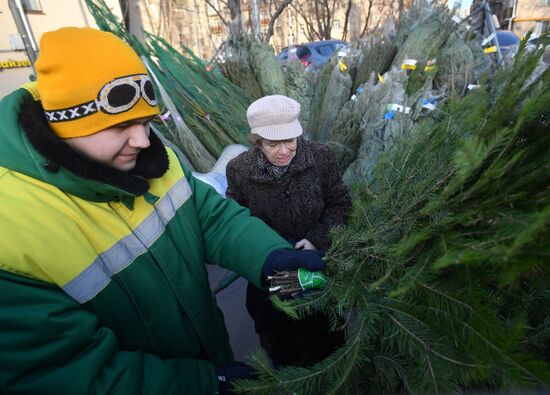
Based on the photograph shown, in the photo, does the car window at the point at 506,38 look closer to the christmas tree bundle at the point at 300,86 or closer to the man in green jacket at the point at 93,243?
the christmas tree bundle at the point at 300,86

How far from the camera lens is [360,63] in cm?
414

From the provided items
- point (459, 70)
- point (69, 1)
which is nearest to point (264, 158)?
point (459, 70)

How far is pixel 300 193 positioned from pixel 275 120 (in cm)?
43

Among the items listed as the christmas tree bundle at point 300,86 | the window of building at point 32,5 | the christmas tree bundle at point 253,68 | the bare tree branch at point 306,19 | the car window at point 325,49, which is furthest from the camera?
the bare tree branch at point 306,19

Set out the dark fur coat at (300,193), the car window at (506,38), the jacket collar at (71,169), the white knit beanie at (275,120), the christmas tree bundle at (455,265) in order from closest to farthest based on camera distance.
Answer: the christmas tree bundle at (455,265) → the jacket collar at (71,169) → the white knit beanie at (275,120) → the dark fur coat at (300,193) → the car window at (506,38)

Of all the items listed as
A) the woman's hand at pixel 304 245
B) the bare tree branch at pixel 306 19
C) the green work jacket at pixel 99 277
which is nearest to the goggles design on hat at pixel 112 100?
the green work jacket at pixel 99 277

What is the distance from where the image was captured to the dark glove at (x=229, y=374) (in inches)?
44.3

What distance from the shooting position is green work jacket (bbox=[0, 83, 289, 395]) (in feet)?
2.64

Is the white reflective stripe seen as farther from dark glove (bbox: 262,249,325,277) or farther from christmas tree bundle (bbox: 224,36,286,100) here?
christmas tree bundle (bbox: 224,36,286,100)

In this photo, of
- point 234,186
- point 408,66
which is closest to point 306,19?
point 408,66

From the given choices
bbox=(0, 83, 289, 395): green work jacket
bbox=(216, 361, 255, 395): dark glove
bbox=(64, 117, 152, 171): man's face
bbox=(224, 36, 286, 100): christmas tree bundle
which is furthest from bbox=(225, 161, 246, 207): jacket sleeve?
bbox=(224, 36, 286, 100): christmas tree bundle

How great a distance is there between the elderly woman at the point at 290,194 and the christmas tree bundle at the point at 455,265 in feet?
2.51

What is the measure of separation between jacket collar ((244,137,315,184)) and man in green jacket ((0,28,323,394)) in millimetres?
688

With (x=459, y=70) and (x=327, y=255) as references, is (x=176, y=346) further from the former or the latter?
(x=459, y=70)
